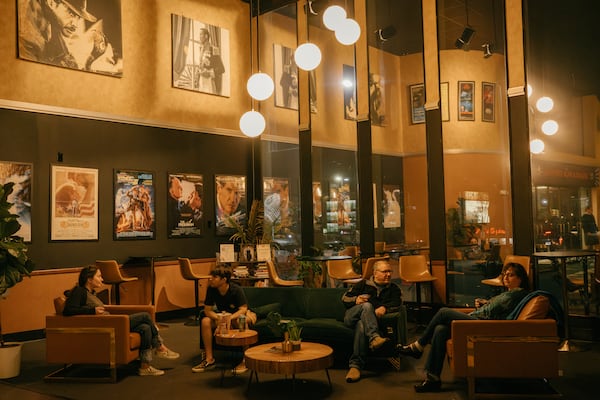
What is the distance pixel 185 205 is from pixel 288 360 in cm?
600

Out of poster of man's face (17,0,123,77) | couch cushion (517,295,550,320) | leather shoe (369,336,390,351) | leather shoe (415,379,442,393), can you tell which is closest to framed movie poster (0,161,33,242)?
poster of man's face (17,0,123,77)

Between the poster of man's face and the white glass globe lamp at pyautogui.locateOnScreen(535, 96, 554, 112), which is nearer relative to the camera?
the white glass globe lamp at pyautogui.locateOnScreen(535, 96, 554, 112)

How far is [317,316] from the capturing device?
23.0 feet

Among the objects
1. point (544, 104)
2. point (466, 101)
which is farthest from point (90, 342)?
point (544, 104)

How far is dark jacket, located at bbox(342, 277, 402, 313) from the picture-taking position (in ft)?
20.7

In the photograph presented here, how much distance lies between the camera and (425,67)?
9234mm

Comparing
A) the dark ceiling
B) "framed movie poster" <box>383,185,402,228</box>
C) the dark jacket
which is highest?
the dark ceiling

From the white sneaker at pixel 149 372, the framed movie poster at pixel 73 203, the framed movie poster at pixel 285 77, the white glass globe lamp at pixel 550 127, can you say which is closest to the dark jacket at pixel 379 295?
the white sneaker at pixel 149 372

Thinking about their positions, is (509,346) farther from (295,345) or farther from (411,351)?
(295,345)

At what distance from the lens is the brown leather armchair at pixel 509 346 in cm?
504

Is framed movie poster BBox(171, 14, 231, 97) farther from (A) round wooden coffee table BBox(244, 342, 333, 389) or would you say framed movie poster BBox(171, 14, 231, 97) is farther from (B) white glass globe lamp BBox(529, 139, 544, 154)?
(A) round wooden coffee table BBox(244, 342, 333, 389)

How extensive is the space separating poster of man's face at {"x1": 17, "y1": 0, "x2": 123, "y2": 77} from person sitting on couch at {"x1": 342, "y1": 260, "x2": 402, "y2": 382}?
578 centimetres

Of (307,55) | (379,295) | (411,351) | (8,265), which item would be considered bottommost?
(411,351)

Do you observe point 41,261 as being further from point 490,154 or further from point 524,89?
point 524,89
